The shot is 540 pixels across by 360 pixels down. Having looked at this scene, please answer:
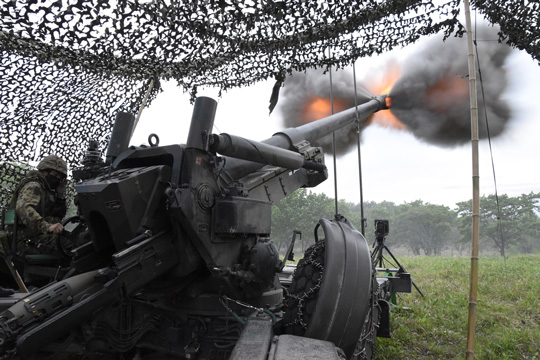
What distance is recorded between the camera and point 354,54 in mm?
4805

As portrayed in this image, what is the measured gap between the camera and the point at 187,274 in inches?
126

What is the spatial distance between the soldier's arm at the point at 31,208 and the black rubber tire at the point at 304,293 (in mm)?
2513

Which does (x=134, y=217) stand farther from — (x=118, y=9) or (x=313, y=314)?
(x=118, y=9)

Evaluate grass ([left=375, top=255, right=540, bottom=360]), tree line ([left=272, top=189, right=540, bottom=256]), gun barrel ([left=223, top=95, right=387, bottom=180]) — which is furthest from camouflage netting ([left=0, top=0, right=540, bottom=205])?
tree line ([left=272, top=189, right=540, bottom=256])

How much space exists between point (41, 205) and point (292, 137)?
9.69ft

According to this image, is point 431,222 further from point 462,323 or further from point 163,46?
point 163,46

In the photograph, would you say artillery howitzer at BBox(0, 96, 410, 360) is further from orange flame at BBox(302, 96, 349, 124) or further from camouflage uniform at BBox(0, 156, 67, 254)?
orange flame at BBox(302, 96, 349, 124)

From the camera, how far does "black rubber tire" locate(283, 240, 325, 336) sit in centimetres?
286

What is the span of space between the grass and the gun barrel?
101 inches

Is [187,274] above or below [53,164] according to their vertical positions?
below

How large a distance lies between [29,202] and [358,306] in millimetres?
3385

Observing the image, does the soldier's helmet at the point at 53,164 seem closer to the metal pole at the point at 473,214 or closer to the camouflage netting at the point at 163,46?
the camouflage netting at the point at 163,46

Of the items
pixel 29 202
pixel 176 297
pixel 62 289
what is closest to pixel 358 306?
pixel 176 297

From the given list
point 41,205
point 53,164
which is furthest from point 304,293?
point 53,164
